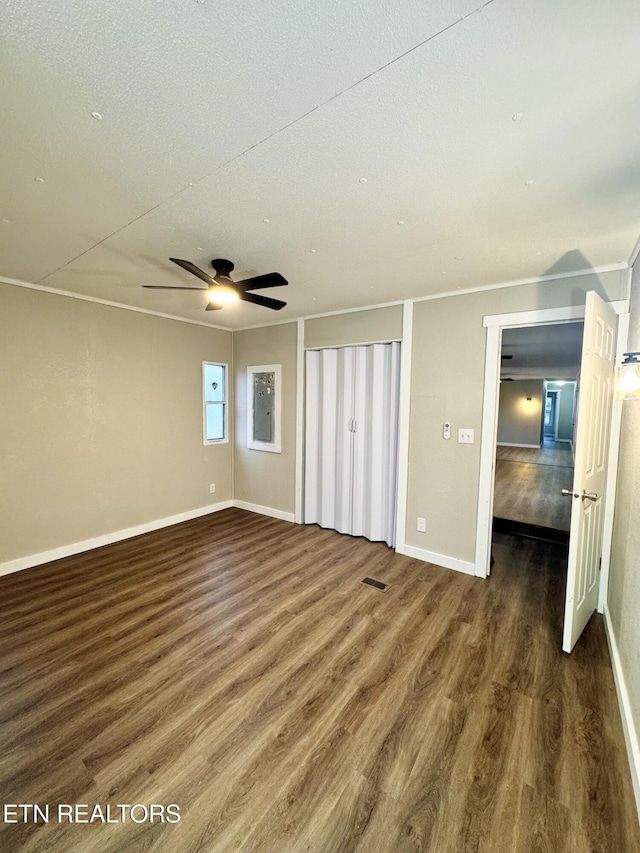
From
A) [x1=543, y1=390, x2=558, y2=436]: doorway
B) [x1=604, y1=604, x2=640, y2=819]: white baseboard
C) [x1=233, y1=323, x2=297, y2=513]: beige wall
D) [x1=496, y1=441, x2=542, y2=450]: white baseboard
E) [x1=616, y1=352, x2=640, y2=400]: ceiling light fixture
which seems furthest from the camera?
[x1=543, y1=390, x2=558, y2=436]: doorway

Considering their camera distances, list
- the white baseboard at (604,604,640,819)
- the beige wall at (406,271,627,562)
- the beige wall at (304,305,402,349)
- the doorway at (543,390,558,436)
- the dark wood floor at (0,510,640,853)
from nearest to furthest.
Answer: the dark wood floor at (0,510,640,853)
the white baseboard at (604,604,640,819)
the beige wall at (406,271,627,562)
the beige wall at (304,305,402,349)
the doorway at (543,390,558,436)

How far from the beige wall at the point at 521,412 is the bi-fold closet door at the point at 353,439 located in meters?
8.64

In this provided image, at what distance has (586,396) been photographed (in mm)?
1979

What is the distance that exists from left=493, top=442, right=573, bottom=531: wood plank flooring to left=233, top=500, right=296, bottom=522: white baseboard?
2.76 metres

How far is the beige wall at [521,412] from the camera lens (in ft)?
36.0

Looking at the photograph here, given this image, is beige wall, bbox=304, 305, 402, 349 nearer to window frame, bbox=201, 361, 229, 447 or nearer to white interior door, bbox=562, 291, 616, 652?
window frame, bbox=201, 361, 229, 447

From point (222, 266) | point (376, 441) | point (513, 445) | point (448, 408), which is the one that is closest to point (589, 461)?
point (448, 408)

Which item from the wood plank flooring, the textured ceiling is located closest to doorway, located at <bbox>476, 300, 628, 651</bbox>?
the textured ceiling

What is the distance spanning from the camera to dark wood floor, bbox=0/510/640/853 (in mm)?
1264

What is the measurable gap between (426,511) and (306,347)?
2.36 meters

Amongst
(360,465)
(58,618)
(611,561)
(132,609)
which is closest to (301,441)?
(360,465)

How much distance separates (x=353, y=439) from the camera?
4.03 metres

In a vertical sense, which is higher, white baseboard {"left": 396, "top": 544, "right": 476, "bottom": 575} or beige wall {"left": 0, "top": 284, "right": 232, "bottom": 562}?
beige wall {"left": 0, "top": 284, "right": 232, "bottom": 562}

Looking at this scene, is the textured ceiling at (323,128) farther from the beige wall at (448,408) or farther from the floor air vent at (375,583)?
the floor air vent at (375,583)
